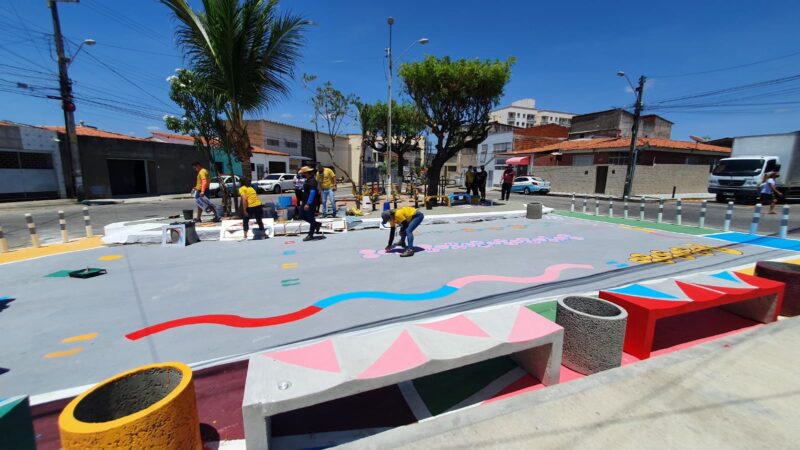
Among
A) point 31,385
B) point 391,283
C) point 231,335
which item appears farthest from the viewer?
point 391,283

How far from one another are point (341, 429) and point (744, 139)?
2781 centimetres

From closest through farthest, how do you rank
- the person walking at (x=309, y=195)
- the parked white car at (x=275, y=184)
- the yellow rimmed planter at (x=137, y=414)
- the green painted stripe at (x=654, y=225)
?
the yellow rimmed planter at (x=137, y=414) < the person walking at (x=309, y=195) < the green painted stripe at (x=654, y=225) < the parked white car at (x=275, y=184)

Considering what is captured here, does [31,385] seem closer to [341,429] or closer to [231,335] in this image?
[231,335]

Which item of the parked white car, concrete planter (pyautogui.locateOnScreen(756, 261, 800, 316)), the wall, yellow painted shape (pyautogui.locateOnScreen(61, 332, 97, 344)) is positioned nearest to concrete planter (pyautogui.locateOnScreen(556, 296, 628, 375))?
concrete planter (pyautogui.locateOnScreen(756, 261, 800, 316))

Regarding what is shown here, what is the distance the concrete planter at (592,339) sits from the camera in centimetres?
317

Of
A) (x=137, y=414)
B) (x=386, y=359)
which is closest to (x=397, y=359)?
(x=386, y=359)

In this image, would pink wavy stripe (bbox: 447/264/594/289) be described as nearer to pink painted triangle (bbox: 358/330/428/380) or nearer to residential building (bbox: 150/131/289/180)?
pink painted triangle (bbox: 358/330/428/380)

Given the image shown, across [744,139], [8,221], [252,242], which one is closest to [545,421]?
[252,242]

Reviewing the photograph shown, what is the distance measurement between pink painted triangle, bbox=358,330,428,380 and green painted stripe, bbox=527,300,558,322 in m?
2.35

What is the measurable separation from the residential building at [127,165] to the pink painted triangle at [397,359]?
2701cm

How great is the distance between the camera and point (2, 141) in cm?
1823

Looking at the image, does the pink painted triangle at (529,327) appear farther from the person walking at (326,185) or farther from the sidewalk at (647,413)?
the person walking at (326,185)

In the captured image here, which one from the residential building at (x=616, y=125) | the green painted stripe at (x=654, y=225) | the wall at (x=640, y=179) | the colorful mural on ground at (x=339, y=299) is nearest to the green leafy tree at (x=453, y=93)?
the green painted stripe at (x=654, y=225)

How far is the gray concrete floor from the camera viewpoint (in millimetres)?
3807
